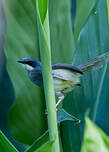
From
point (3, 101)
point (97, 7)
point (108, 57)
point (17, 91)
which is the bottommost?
point (3, 101)

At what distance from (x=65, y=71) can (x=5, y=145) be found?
31cm

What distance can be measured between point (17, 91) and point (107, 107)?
1.14 ft

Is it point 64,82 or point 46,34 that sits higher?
point 46,34

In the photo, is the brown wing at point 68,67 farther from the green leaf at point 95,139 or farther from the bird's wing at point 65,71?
the green leaf at point 95,139

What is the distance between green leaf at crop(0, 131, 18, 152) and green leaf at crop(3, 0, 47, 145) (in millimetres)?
490

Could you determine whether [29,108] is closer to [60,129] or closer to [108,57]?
[60,129]

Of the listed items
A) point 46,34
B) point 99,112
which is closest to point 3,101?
point 99,112

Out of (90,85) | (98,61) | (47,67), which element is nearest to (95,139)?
(47,67)

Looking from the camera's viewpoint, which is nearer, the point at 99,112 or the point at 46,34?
the point at 46,34

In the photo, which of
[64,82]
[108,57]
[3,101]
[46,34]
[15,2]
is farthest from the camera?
[3,101]

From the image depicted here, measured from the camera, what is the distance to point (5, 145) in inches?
19.8

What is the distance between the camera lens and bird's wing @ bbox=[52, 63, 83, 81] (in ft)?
2.33

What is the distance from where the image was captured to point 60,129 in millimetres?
825

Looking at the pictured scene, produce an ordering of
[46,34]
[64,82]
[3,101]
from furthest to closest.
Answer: [3,101]
[64,82]
[46,34]
